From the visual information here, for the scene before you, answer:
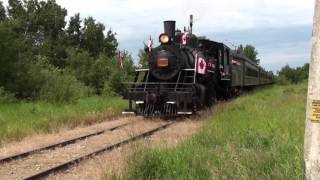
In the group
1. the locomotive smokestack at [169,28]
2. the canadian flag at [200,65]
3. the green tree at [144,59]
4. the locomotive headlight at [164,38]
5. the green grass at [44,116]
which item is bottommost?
the green grass at [44,116]

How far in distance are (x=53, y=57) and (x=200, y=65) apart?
46793 millimetres

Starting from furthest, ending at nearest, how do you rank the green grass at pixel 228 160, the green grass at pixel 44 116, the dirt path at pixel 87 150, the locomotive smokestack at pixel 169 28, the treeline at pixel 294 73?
1. the treeline at pixel 294 73
2. the locomotive smokestack at pixel 169 28
3. the green grass at pixel 44 116
4. the dirt path at pixel 87 150
5. the green grass at pixel 228 160

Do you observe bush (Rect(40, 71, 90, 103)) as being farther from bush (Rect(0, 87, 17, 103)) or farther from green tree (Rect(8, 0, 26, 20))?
green tree (Rect(8, 0, 26, 20))

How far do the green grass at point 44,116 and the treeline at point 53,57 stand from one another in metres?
2.78

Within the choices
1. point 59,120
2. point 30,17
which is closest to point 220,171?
point 59,120

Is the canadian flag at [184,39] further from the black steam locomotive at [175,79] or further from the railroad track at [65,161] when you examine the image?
the railroad track at [65,161]

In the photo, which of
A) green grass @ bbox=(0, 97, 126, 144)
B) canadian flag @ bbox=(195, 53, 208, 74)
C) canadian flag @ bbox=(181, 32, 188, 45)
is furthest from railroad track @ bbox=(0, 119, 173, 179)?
canadian flag @ bbox=(181, 32, 188, 45)

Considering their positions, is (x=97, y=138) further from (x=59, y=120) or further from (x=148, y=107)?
(x=148, y=107)

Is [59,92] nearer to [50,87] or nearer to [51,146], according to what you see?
[50,87]

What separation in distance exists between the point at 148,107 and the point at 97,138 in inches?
201

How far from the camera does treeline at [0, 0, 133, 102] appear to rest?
26.3m

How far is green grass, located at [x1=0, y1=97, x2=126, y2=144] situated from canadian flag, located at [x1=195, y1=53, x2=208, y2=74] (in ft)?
12.2

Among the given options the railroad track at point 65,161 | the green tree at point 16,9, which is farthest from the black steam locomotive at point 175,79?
the green tree at point 16,9

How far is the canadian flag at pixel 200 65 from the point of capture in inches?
789
